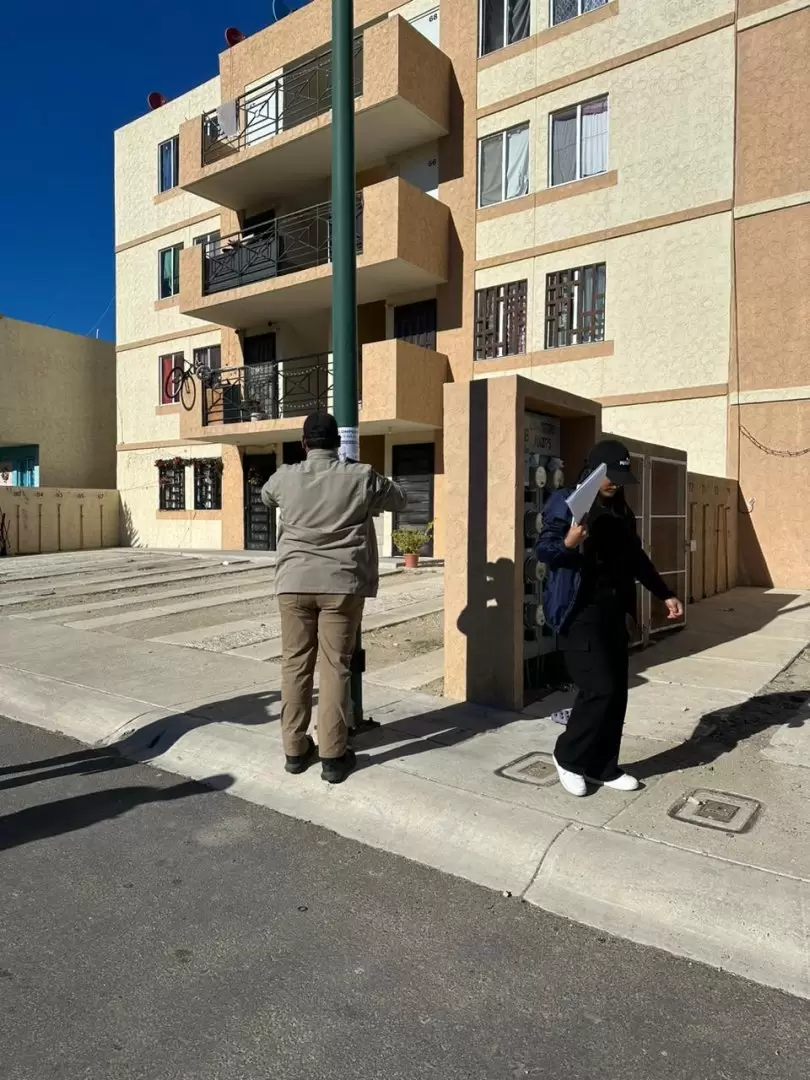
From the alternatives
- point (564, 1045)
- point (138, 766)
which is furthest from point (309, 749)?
point (564, 1045)

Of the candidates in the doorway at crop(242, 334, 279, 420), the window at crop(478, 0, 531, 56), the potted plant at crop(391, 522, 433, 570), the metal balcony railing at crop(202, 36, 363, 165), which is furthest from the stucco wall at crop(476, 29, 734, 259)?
the doorway at crop(242, 334, 279, 420)

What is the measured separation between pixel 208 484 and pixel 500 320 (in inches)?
366

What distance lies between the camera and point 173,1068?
2.05 meters

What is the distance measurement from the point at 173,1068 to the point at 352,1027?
19.9 inches

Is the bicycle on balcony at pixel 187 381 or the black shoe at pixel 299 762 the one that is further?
the bicycle on balcony at pixel 187 381

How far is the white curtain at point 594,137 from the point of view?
13.8 meters

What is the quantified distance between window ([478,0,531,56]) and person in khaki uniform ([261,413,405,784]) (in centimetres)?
1465

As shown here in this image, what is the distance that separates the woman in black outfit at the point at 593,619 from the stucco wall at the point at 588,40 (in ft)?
41.7

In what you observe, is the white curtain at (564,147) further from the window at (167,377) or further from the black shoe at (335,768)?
the black shoe at (335,768)

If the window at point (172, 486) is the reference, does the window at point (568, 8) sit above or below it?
above

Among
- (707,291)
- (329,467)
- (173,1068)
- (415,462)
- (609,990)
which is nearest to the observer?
(173,1068)

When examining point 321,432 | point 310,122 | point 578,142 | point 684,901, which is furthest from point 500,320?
point 684,901

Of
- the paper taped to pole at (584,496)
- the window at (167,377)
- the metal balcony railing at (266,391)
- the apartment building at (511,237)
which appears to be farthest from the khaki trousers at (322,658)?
the window at (167,377)

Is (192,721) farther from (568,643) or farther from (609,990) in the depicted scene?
(609,990)
